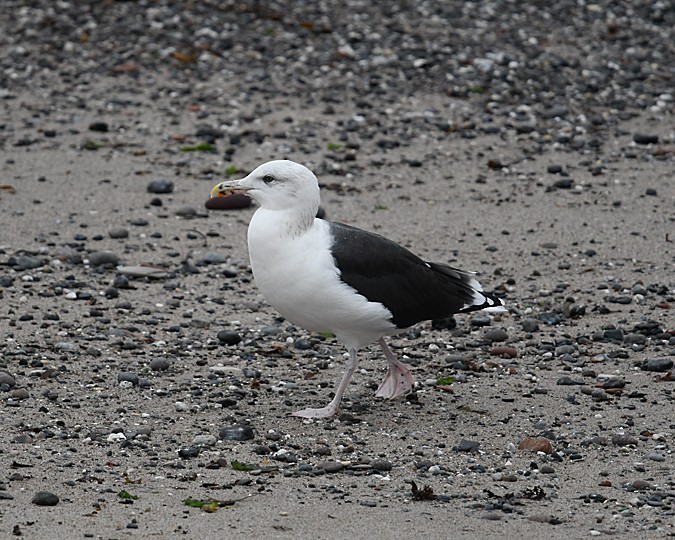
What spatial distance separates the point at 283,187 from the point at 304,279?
588mm

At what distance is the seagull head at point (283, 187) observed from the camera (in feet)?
23.0

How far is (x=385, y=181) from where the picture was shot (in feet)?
37.5

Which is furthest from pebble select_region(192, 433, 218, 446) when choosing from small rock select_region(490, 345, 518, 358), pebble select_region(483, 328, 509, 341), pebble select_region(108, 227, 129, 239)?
pebble select_region(108, 227, 129, 239)

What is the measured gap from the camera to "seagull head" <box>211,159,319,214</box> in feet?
23.0

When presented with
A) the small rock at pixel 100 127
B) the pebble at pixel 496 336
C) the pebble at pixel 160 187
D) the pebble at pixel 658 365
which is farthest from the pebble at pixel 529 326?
the small rock at pixel 100 127

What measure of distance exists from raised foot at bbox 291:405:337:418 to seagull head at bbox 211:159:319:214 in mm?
1159

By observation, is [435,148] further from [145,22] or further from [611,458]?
[611,458]

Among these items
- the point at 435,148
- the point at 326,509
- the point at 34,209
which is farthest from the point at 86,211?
the point at 326,509

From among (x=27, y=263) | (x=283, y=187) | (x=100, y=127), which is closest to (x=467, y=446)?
(x=283, y=187)

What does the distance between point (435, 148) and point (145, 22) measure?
4643mm

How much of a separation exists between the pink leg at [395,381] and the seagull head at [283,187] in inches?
43.3

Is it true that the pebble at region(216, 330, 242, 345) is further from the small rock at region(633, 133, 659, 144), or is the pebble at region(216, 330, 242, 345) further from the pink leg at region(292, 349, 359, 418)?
the small rock at region(633, 133, 659, 144)

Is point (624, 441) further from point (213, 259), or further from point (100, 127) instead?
point (100, 127)

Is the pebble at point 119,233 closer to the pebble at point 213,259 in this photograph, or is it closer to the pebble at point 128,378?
the pebble at point 213,259
